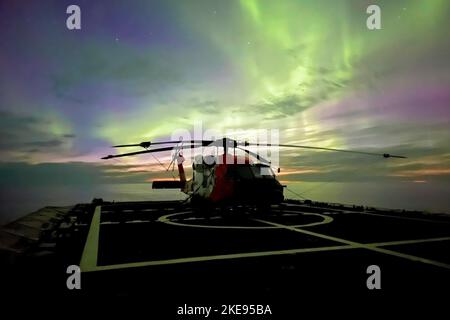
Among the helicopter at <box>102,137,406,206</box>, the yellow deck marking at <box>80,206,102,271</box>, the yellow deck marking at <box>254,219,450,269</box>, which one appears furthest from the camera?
the helicopter at <box>102,137,406,206</box>

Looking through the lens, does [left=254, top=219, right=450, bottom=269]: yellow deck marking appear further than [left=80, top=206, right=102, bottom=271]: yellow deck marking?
Yes

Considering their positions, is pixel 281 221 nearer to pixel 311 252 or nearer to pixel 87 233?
pixel 311 252

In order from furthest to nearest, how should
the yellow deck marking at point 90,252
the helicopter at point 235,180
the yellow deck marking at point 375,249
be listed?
the helicopter at point 235,180
the yellow deck marking at point 375,249
the yellow deck marking at point 90,252

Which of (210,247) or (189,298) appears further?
(210,247)

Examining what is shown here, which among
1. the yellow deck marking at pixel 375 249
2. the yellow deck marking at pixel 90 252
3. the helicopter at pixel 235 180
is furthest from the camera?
the helicopter at pixel 235 180

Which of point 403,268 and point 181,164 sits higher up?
point 181,164

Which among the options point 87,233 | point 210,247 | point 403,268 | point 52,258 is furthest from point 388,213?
point 52,258

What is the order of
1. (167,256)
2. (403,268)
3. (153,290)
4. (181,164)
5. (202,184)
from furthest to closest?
1. (181,164)
2. (202,184)
3. (167,256)
4. (403,268)
5. (153,290)

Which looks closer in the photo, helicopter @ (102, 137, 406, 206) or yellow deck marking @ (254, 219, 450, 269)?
yellow deck marking @ (254, 219, 450, 269)

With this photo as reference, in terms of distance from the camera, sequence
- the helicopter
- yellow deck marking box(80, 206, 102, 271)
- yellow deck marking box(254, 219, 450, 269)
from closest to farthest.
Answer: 1. yellow deck marking box(80, 206, 102, 271)
2. yellow deck marking box(254, 219, 450, 269)
3. the helicopter

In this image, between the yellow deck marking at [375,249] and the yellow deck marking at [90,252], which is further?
the yellow deck marking at [375,249]

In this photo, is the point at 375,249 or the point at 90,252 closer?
the point at 90,252
